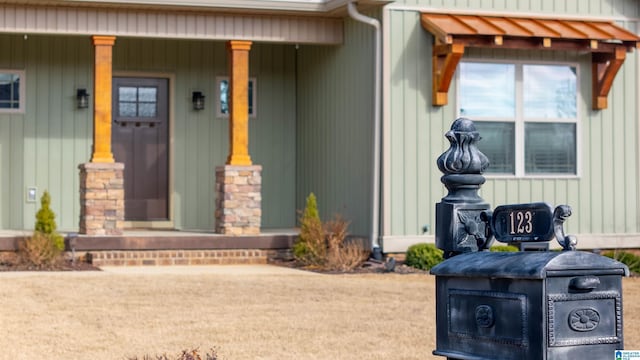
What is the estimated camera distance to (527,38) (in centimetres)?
1498

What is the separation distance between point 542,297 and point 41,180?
14.1 meters

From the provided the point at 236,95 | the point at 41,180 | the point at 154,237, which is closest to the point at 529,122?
the point at 236,95

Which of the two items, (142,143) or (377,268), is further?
(142,143)

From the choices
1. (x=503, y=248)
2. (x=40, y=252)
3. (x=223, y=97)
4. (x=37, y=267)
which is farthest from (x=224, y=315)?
(x=223, y=97)

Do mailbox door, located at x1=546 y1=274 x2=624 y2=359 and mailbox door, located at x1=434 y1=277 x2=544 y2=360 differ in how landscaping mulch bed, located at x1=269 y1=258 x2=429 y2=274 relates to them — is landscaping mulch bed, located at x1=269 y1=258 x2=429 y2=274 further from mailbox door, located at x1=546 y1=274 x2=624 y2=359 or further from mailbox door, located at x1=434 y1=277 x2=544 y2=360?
mailbox door, located at x1=546 y1=274 x2=624 y2=359

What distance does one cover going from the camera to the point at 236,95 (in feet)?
51.6

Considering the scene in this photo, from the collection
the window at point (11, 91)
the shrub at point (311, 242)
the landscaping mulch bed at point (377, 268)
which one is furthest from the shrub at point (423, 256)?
the window at point (11, 91)

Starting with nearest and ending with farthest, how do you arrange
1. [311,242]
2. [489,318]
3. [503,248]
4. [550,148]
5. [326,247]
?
[489,318] → [503,248] → [311,242] → [326,247] → [550,148]

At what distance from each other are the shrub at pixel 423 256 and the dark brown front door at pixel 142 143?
188 inches

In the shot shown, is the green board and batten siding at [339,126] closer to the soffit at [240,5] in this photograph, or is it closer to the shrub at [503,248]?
the soffit at [240,5]

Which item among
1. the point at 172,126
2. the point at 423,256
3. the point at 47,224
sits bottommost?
the point at 423,256

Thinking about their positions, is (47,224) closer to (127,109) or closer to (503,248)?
(127,109)

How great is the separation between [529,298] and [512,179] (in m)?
11.5

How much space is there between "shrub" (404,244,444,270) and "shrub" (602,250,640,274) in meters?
2.55
